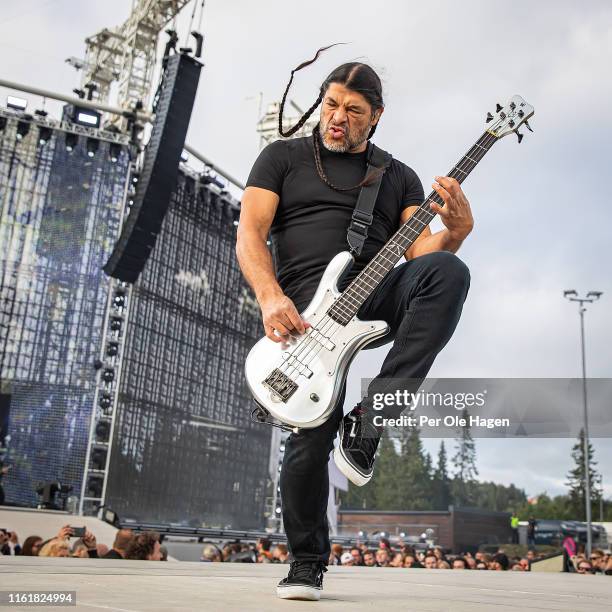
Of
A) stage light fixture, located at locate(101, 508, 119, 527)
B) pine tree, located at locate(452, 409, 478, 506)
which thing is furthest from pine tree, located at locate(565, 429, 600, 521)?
stage light fixture, located at locate(101, 508, 119, 527)

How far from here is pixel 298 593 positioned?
2.28 metres

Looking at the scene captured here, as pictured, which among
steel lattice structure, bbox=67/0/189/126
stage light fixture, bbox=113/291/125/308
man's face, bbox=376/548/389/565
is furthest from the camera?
stage light fixture, bbox=113/291/125/308

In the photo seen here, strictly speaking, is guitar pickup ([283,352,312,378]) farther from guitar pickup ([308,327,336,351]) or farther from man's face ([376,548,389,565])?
man's face ([376,548,389,565])

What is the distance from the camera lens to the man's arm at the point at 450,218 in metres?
2.50

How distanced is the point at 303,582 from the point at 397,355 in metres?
0.79

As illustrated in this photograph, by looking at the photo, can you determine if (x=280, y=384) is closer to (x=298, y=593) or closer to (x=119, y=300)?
(x=298, y=593)

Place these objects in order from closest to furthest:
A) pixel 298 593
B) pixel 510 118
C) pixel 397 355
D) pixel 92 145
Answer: pixel 298 593 → pixel 397 355 → pixel 510 118 → pixel 92 145

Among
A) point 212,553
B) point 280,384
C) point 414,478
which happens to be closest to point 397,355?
point 280,384

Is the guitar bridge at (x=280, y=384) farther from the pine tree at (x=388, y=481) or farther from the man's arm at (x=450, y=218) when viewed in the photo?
the pine tree at (x=388, y=481)

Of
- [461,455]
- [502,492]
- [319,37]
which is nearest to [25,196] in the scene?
[319,37]

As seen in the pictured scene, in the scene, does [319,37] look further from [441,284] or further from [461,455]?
[461,455]

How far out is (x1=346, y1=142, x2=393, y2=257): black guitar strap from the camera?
8.57 ft

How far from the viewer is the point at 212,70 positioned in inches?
1516

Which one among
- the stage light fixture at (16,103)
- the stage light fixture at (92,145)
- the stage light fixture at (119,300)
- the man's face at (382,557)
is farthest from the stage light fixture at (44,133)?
the man's face at (382,557)
